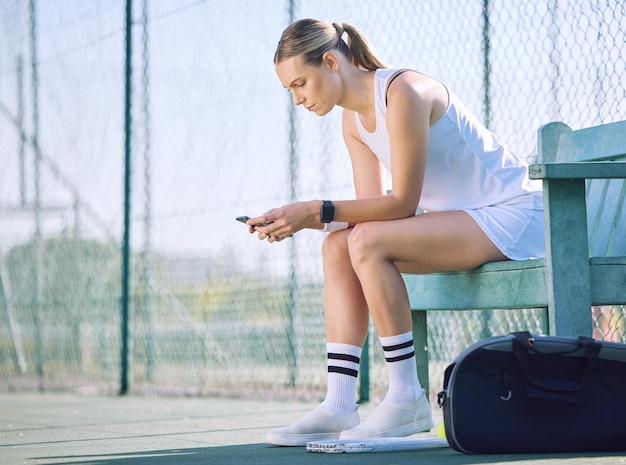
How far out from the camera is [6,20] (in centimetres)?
774

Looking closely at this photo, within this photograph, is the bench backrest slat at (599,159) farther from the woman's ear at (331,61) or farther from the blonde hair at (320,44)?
the woman's ear at (331,61)

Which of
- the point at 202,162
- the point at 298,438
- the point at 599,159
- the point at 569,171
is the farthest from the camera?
the point at 202,162

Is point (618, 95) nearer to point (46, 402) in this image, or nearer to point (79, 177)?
point (46, 402)

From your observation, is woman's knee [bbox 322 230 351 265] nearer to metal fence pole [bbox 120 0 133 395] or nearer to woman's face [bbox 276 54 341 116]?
woman's face [bbox 276 54 341 116]

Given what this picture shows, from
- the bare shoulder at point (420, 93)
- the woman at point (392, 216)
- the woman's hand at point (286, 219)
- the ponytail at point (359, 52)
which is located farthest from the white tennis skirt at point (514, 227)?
the ponytail at point (359, 52)

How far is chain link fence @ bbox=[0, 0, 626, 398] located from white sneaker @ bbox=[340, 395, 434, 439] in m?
1.24

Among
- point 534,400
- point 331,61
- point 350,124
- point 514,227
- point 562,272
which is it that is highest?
point 331,61

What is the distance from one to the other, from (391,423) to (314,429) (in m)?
0.21

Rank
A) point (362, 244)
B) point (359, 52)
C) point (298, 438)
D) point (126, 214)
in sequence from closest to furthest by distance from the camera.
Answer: point (362, 244) → point (298, 438) → point (359, 52) → point (126, 214)

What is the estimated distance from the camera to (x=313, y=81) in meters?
2.87

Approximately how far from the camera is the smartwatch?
109 inches

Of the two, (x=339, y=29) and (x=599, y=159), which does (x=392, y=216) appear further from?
(x=599, y=159)

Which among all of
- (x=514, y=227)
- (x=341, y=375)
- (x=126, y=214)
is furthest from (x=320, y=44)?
(x=126, y=214)

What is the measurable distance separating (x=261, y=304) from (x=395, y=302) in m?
2.58
